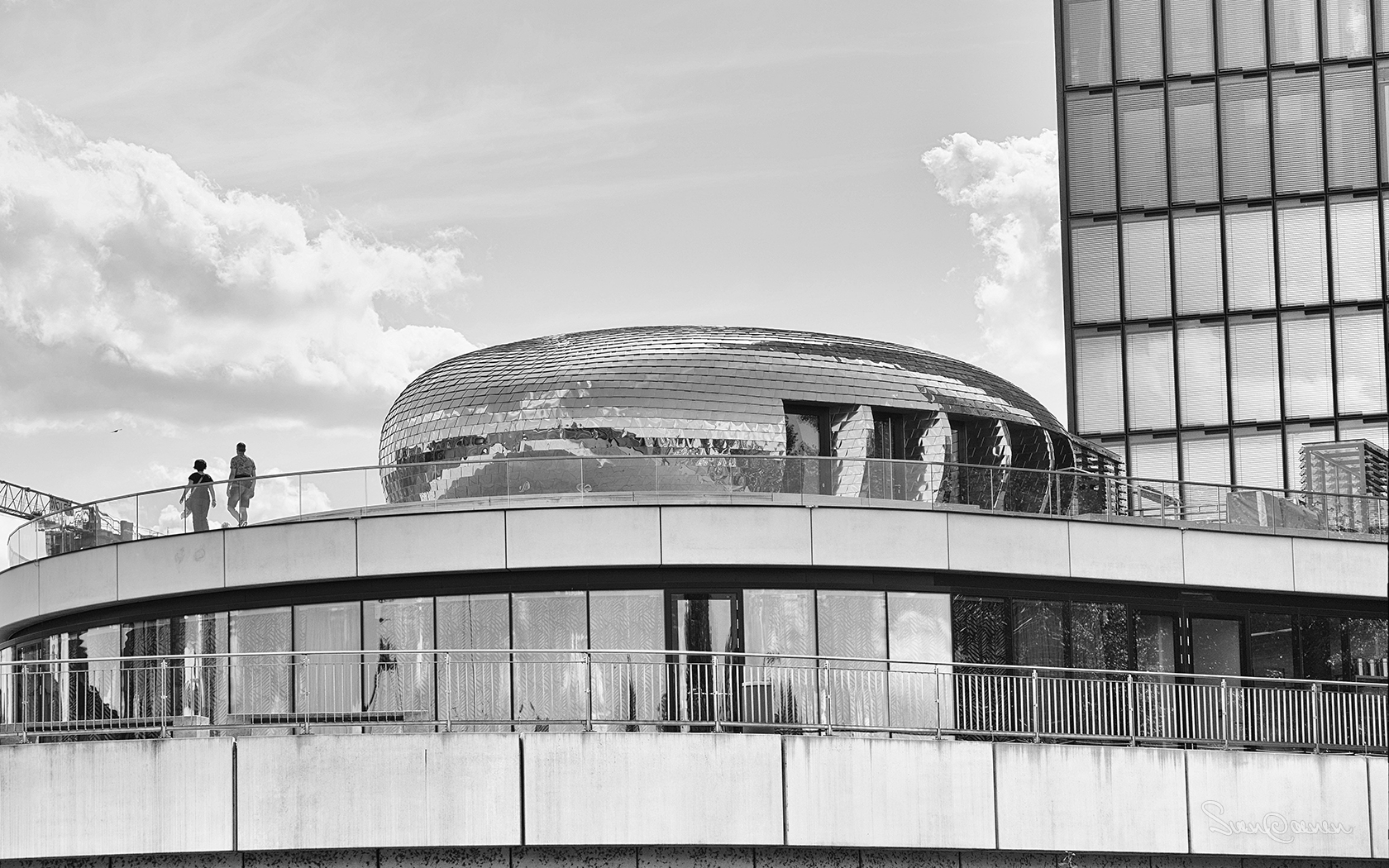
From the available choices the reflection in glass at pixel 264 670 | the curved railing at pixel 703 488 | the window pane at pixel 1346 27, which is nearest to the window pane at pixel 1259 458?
the window pane at pixel 1346 27

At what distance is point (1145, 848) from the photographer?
1024 inches

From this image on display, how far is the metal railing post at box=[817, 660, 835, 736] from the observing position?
25672mm

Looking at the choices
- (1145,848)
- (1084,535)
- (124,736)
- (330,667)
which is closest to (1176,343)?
(1084,535)

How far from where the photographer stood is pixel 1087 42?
52.8 meters

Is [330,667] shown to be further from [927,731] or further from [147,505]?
[927,731]

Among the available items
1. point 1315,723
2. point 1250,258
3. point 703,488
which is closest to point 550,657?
point 703,488

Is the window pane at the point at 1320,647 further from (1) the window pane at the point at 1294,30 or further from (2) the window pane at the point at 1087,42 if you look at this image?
(2) the window pane at the point at 1087,42

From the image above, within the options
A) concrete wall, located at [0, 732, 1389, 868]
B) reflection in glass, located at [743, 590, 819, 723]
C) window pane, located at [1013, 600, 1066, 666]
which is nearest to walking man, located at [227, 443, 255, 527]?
concrete wall, located at [0, 732, 1389, 868]

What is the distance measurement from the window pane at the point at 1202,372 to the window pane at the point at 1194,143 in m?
3.66

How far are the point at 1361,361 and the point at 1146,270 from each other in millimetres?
6101

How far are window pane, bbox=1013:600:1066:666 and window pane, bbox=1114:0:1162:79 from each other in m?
26.1

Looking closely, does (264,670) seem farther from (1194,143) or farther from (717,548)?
(1194,143)

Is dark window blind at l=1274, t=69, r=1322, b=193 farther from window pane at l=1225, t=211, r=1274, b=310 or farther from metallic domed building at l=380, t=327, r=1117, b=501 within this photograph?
metallic domed building at l=380, t=327, r=1117, b=501

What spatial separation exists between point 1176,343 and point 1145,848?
27.3 meters
